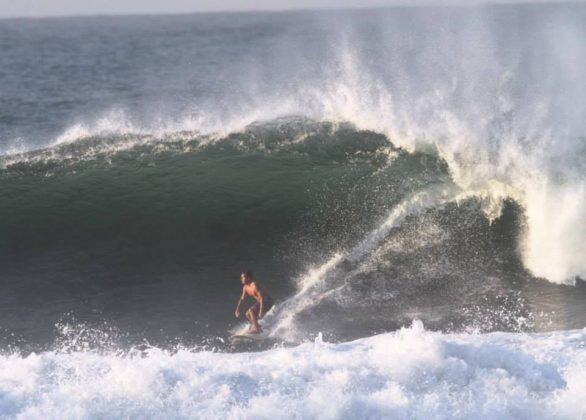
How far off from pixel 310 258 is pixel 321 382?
4.94 meters

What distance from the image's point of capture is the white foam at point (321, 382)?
928 cm

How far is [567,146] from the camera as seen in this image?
60.2ft

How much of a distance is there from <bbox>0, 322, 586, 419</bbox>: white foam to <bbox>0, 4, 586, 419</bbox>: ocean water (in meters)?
0.03

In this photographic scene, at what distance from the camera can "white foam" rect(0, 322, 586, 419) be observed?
9.28 metres

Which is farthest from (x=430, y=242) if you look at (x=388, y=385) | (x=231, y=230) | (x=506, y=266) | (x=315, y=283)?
(x=388, y=385)

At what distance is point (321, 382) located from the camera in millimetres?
9820

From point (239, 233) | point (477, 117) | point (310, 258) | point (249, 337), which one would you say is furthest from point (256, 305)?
point (477, 117)

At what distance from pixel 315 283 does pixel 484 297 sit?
3.44m

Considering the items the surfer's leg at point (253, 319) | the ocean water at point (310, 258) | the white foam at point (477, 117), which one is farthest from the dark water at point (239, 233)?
the surfer's leg at point (253, 319)

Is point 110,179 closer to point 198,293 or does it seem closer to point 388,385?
point 198,293

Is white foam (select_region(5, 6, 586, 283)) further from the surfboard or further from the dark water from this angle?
the surfboard

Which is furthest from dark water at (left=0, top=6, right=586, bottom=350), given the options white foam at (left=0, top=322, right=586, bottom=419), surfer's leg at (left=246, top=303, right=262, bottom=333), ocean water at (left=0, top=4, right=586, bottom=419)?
white foam at (left=0, top=322, right=586, bottom=419)

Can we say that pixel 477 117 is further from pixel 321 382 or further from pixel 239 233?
pixel 321 382

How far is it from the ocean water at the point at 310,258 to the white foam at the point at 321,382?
0.03 m
